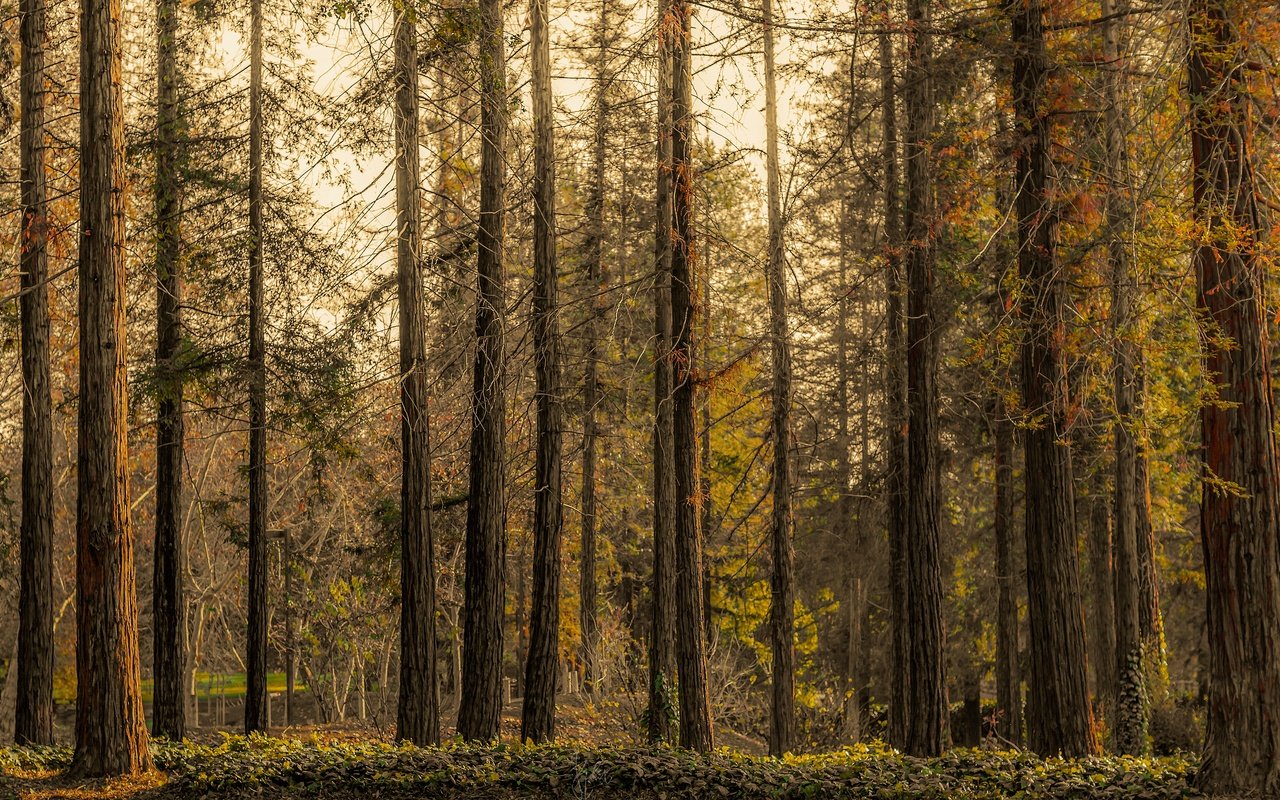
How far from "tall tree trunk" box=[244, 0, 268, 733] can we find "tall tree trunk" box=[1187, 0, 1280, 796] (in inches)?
485

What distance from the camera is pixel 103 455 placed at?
9.98 metres

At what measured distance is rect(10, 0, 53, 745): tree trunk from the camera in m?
13.6

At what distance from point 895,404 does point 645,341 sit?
5163 millimetres

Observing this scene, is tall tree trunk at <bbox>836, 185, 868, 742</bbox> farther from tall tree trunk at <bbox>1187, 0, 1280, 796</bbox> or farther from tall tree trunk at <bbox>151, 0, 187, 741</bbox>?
tall tree trunk at <bbox>1187, 0, 1280, 796</bbox>

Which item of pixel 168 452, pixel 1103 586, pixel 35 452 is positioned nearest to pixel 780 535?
pixel 1103 586

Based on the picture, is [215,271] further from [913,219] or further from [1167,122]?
[1167,122]

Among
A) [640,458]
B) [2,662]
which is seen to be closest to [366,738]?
[640,458]

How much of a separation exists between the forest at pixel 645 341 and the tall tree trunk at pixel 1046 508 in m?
0.04

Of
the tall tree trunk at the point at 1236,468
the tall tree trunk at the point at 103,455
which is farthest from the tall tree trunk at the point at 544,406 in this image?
the tall tree trunk at the point at 1236,468

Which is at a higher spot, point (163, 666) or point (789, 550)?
point (789, 550)

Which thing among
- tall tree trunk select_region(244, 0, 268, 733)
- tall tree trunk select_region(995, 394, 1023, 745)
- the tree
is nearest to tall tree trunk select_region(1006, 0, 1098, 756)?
the tree

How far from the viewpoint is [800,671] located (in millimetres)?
29188

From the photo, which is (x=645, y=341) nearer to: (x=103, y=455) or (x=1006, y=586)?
(x=103, y=455)

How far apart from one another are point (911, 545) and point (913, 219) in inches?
160
